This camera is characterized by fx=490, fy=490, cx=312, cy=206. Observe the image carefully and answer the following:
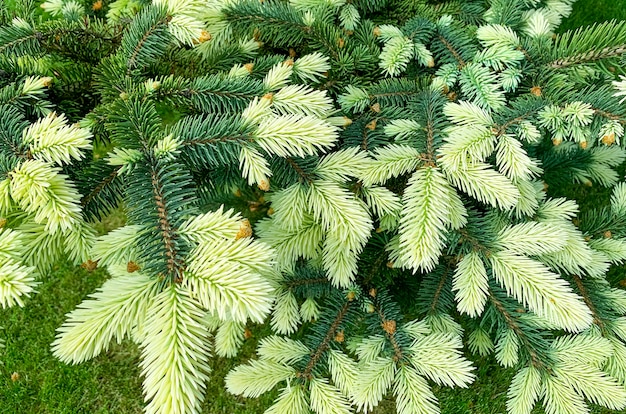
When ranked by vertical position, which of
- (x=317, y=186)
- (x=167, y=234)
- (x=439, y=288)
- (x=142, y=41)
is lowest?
(x=439, y=288)

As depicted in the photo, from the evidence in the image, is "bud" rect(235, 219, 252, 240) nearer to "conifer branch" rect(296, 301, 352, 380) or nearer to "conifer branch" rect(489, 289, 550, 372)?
"conifer branch" rect(296, 301, 352, 380)

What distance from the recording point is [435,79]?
1.58 m

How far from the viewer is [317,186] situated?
1.27m

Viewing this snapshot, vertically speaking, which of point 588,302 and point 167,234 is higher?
point 167,234

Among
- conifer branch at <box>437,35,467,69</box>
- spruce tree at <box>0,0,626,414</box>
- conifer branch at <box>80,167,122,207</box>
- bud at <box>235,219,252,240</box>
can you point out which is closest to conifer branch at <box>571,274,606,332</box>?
spruce tree at <box>0,0,626,414</box>

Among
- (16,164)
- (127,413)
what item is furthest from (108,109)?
(127,413)

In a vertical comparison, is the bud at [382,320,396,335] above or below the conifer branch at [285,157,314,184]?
below

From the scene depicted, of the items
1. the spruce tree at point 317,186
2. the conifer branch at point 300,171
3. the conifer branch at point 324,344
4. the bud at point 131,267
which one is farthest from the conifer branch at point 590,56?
the bud at point 131,267

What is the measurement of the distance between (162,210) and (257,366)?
2.31 ft

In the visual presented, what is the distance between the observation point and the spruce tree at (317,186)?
3.17 feet

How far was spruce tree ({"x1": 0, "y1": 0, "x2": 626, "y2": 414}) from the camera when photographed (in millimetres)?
966

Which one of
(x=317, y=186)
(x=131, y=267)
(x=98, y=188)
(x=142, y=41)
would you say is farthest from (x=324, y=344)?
(x=142, y=41)

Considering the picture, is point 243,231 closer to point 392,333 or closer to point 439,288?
point 392,333

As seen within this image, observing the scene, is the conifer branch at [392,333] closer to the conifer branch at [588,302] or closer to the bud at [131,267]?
the conifer branch at [588,302]
